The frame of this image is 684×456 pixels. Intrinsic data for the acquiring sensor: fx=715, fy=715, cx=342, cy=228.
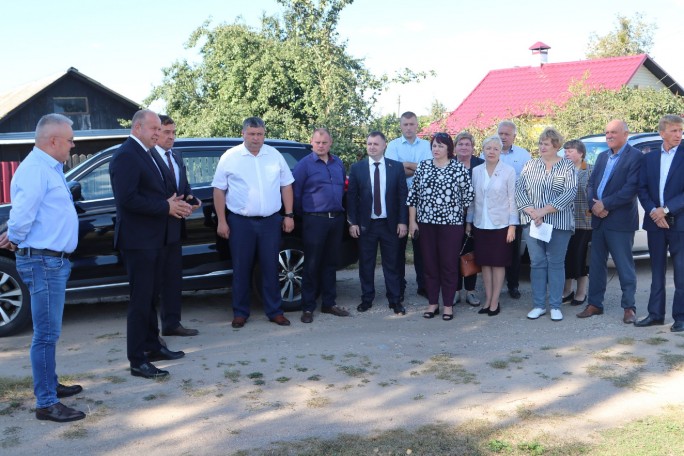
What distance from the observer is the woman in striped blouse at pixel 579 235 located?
8.05 meters

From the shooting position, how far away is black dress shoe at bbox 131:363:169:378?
5.72 metres

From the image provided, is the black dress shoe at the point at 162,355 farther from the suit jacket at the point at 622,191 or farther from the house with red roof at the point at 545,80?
the house with red roof at the point at 545,80

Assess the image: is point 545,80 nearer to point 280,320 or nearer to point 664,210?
point 664,210

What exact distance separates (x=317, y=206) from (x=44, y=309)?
11.5ft

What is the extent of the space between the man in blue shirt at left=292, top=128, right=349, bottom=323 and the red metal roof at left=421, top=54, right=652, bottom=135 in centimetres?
1999

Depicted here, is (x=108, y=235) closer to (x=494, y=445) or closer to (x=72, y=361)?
(x=72, y=361)

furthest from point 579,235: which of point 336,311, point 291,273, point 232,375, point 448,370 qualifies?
point 232,375

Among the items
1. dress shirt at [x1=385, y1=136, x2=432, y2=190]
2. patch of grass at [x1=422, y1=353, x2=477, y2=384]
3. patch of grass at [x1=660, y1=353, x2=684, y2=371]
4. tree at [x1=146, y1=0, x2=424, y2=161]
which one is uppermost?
tree at [x1=146, y1=0, x2=424, y2=161]

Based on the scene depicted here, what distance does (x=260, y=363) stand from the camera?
6.14 metres

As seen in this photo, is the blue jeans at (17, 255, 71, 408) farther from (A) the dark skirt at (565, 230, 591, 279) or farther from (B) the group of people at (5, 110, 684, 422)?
(A) the dark skirt at (565, 230, 591, 279)

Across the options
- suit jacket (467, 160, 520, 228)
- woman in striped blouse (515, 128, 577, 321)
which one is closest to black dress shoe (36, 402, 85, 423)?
suit jacket (467, 160, 520, 228)

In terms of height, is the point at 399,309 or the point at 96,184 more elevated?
the point at 96,184

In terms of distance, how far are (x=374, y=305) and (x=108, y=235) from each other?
3112 millimetres

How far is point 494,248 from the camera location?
25.6 feet
